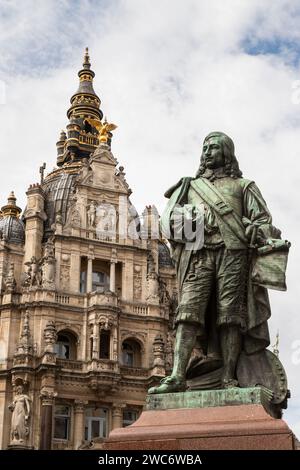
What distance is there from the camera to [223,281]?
7473 millimetres

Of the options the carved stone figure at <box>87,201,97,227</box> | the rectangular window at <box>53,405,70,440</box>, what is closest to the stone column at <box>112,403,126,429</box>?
the rectangular window at <box>53,405,70,440</box>

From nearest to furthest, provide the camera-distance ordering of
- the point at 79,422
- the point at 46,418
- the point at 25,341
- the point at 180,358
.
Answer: the point at 180,358
the point at 46,418
the point at 79,422
the point at 25,341

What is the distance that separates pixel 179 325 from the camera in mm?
7516

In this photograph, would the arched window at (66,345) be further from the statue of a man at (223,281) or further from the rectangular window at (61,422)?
the statue of a man at (223,281)

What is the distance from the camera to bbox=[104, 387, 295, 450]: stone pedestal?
6.12m

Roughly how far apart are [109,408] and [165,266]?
11467mm

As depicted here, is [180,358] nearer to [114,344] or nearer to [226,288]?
[226,288]

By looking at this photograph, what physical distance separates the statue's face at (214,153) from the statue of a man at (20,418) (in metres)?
27.8

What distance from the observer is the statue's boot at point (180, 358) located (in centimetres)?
721

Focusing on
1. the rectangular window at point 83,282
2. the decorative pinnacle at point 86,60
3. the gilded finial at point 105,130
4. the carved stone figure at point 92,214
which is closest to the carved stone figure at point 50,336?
the rectangular window at point 83,282

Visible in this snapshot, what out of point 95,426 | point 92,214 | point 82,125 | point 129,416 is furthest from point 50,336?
point 82,125

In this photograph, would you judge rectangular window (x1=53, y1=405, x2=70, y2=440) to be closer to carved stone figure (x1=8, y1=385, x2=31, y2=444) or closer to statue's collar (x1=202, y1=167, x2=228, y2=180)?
carved stone figure (x1=8, y1=385, x2=31, y2=444)

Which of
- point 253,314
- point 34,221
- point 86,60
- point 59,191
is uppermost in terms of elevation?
point 86,60

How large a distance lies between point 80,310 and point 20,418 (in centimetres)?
730
